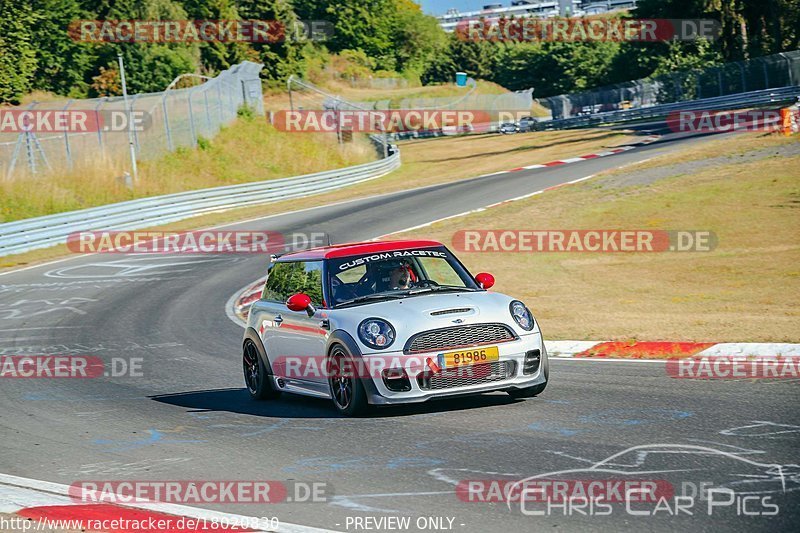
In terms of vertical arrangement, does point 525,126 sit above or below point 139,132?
below

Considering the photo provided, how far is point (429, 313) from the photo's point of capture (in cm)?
891

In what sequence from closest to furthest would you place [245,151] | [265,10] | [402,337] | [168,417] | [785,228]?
[402,337]
[168,417]
[785,228]
[245,151]
[265,10]

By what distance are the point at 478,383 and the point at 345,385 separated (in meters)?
1.20

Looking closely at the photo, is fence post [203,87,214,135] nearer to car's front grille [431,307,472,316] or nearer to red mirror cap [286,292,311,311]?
red mirror cap [286,292,311,311]

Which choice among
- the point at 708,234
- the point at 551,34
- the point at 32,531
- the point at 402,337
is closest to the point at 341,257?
the point at 402,337

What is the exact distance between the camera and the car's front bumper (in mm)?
8719

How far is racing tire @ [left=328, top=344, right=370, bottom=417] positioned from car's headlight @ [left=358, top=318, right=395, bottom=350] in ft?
0.72

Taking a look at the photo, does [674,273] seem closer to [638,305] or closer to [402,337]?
[638,305]

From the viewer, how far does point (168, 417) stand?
1005 cm

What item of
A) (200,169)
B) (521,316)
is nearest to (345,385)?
(521,316)

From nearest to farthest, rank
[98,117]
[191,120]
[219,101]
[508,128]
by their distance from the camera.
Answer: [98,117], [191,120], [219,101], [508,128]

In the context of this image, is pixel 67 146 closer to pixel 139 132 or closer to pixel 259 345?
pixel 139 132

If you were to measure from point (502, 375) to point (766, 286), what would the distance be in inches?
Result: 392

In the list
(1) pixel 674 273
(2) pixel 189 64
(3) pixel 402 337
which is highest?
(2) pixel 189 64
